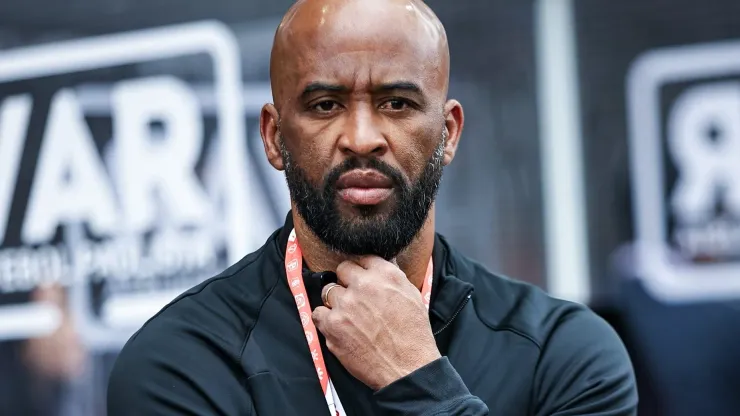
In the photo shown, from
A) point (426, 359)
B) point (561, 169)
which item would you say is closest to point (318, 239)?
point (426, 359)

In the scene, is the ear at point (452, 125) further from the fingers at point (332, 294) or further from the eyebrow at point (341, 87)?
the fingers at point (332, 294)

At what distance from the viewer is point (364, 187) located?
172cm

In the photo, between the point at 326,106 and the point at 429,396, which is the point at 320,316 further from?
the point at 326,106

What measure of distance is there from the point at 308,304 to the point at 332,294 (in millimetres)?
64

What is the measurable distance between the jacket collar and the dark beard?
0.08 m

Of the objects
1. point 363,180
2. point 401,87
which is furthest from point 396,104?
point 363,180

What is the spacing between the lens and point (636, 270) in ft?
13.4

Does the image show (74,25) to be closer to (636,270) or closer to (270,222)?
(270,222)

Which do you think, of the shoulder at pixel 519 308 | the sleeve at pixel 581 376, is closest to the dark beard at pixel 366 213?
the shoulder at pixel 519 308

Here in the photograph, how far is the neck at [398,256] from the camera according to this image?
182 centimetres

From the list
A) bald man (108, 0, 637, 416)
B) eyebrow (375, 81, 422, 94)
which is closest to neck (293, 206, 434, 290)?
bald man (108, 0, 637, 416)

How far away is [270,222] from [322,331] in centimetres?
228

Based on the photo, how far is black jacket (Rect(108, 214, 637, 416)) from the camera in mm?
1690

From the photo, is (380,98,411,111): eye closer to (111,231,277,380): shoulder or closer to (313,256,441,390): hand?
(313,256,441,390): hand
